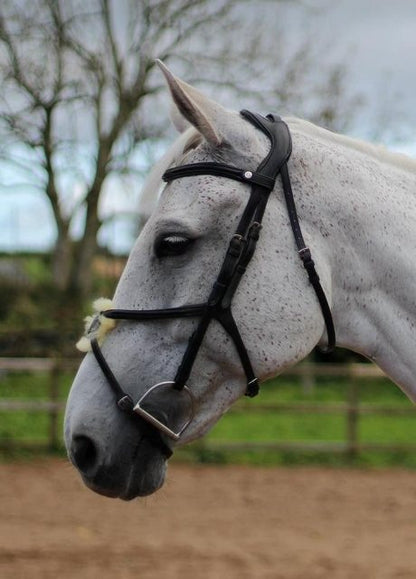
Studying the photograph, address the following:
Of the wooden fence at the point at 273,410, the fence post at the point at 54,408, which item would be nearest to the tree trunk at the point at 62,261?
the wooden fence at the point at 273,410

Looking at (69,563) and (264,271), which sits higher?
(264,271)

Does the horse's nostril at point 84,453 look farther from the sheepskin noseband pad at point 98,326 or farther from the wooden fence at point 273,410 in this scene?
the wooden fence at point 273,410

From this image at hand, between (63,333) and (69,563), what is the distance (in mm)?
8792

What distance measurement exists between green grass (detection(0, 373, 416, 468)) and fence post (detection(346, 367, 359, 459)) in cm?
8

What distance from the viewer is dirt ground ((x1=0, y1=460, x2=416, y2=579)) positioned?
6.23 metres

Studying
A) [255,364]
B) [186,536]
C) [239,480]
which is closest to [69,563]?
[186,536]

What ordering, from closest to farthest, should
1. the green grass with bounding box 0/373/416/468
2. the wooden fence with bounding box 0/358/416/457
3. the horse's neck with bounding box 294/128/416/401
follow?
the horse's neck with bounding box 294/128/416/401, the green grass with bounding box 0/373/416/468, the wooden fence with bounding box 0/358/416/457

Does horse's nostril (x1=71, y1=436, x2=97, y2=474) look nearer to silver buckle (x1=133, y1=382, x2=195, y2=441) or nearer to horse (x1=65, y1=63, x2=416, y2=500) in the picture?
horse (x1=65, y1=63, x2=416, y2=500)

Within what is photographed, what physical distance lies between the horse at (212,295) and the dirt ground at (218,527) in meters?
3.36

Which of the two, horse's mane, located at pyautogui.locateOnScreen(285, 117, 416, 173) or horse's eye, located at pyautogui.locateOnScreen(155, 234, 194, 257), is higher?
horse's mane, located at pyautogui.locateOnScreen(285, 117, 416, 173)

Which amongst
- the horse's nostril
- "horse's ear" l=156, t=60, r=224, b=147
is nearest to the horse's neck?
"horse's ear" l=156, t=60, r=224, b=147

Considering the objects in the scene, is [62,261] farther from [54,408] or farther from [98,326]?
[98,326]

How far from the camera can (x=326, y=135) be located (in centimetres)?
253

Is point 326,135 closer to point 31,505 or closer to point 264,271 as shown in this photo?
point 264,271
